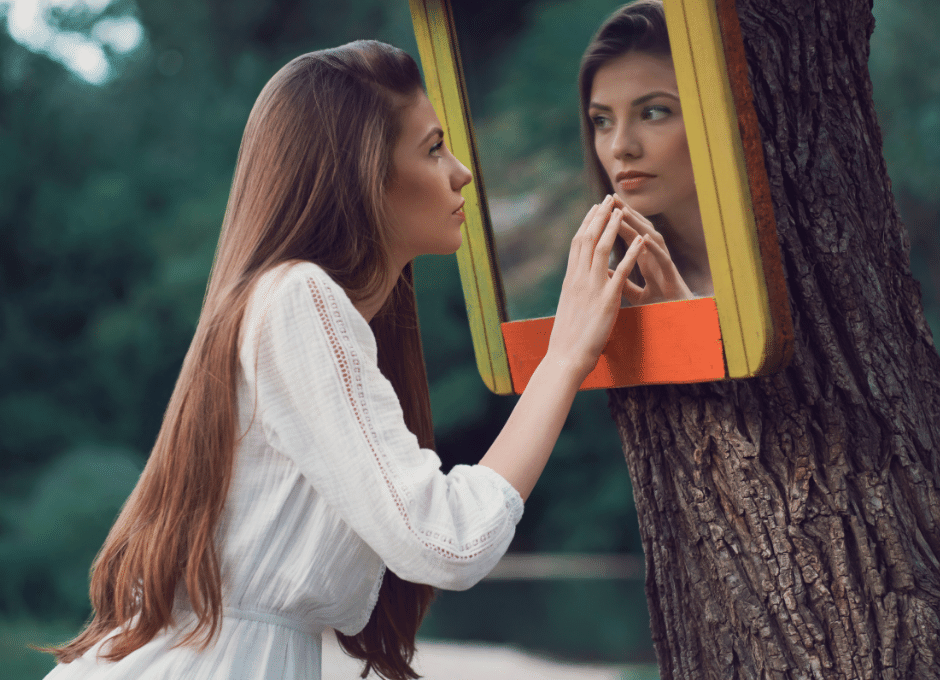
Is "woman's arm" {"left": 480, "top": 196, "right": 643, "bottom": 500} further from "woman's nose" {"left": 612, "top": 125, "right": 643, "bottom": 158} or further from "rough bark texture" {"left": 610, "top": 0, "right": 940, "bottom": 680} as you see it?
"rough bark texture" {"left": 610, "top": 0, "right": 940, "bottom": 680}

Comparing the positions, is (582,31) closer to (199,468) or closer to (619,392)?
(619,392)

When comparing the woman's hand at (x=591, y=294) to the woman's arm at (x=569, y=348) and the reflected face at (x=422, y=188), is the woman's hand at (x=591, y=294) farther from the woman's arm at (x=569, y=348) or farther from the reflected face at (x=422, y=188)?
the reflected face at (x=422, y=188)

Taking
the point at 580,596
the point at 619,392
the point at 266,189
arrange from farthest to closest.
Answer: the point at 580,596, the point at 619,392, the point at 266,189

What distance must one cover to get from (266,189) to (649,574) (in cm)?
91

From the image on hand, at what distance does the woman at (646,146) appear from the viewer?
1066 millimetres

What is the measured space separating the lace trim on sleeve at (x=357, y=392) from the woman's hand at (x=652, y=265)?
0.38 metres

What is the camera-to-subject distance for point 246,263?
1066 millimetres

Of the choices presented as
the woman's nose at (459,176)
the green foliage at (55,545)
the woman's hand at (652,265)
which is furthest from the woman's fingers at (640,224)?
the green foliage at (55,545)

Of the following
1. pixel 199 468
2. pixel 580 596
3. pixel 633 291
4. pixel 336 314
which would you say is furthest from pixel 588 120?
pixel 580 596

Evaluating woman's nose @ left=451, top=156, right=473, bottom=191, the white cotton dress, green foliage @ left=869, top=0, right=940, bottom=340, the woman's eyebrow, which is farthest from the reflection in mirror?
green foliage @ left=869, top=0, right=940, bottom=340

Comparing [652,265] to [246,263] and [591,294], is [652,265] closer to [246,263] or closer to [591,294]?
[591,294]

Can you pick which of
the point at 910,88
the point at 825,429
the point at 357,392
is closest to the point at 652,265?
the point at 825,429

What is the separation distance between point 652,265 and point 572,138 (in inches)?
9.5

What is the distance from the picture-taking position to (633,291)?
1173mm
